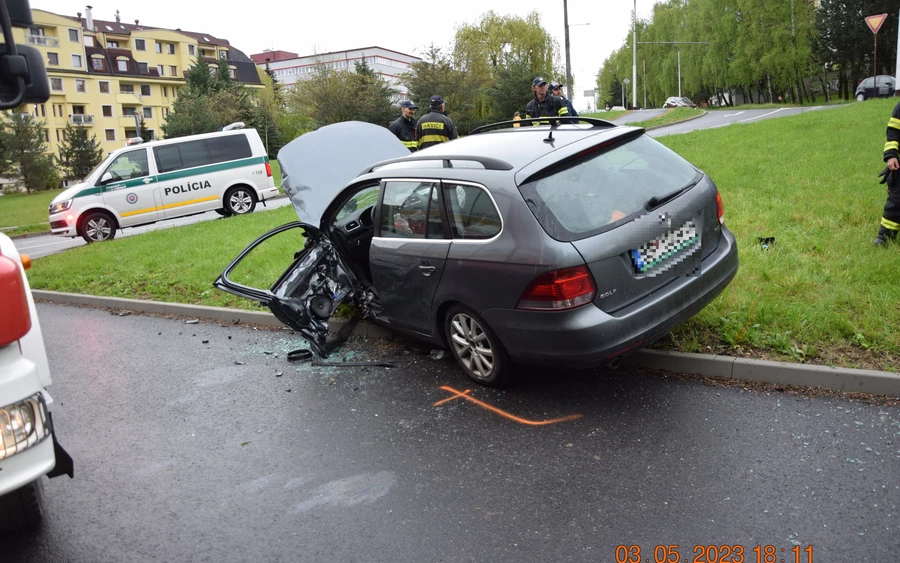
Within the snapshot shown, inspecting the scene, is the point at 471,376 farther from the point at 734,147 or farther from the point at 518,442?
the point at 734,147

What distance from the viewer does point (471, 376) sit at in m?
5.07

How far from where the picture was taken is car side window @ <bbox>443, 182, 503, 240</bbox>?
452 cm

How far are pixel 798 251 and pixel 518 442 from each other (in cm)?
407

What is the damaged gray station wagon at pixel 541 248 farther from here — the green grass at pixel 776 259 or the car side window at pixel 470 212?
the green grass at pixel 776 259

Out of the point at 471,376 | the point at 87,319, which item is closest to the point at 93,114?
the point at 87,319

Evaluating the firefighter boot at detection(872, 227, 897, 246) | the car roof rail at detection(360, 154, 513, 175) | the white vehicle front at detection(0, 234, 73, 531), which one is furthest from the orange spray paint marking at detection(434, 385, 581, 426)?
the firefighter boot at detection(872, 227, 897, 246)

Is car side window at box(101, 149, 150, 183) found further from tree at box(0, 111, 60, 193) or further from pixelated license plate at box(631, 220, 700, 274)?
tree at box(0, 111, 60, 193)

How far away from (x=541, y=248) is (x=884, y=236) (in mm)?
4217

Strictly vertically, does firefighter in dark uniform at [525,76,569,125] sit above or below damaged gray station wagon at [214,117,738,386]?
above

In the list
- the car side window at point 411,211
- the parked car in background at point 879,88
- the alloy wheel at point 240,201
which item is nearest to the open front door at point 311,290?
the car side window at point 411,211

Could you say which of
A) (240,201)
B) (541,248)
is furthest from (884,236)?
(240,201)

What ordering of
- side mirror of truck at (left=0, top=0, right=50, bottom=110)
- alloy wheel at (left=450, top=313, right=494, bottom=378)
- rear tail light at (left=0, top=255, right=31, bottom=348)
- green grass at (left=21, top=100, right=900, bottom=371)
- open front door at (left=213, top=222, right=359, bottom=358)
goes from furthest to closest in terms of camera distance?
open front door at (left=213, top=222, right=359, bottom=358), green grass at (left=21, top=100, right=900, bottom=371), alloy wheel at (left=450, top=313, right=494, bottom=378), side mirror of truck at (left=0, top=0, right=50, bottom=110), rear tail light at (left=0, top=255, right=31, bottom=348)

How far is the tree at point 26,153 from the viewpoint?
152 ft

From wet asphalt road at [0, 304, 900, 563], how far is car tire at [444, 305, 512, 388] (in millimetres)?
144
